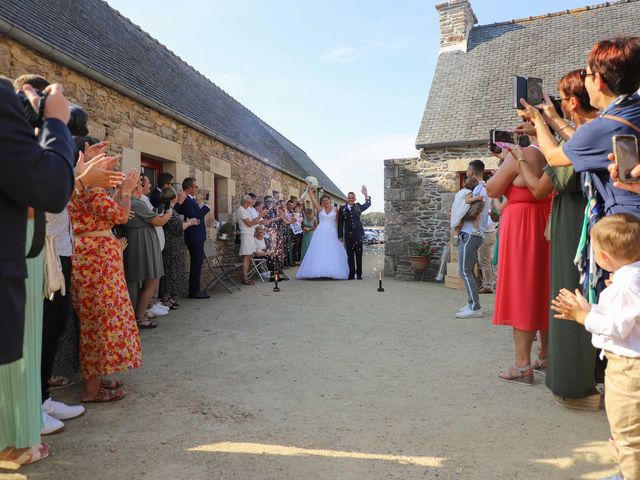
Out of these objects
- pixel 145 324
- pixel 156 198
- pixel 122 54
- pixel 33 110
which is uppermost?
pixel 122 54

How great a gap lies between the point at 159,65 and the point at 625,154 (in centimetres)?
919

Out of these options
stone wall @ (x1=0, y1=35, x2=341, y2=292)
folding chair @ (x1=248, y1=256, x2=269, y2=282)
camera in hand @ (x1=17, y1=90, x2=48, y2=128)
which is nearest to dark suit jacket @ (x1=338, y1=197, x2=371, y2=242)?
folding chair @ (x1=248, y1=256, x2=269, y2=282)

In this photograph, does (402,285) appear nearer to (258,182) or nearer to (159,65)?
(258,182)

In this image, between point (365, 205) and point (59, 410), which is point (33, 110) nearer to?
point (59, 410)

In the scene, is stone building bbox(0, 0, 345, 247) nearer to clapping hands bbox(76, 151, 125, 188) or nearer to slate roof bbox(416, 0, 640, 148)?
clapping hands bbox(76, 151, 125, 188)

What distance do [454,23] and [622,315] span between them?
12.7 metres

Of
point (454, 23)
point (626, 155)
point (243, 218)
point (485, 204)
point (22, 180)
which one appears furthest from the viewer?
point (454, 23)

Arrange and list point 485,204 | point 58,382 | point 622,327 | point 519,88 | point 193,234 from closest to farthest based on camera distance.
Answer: point 622,327, point 519,88, point 58,382, point 485,204, point 193,234

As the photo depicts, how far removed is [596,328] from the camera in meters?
1.68

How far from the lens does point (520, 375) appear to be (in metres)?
3.15

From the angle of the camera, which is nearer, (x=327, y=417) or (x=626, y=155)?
(x=626, y=155)

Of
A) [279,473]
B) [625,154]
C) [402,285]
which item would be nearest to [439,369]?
[279,473]

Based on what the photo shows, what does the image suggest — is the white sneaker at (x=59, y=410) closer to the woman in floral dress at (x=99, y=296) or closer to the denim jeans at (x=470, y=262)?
the woman in floral dress at (x=99, y=296)

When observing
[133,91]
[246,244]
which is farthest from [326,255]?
[133,91]
